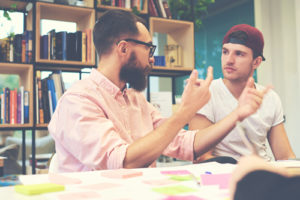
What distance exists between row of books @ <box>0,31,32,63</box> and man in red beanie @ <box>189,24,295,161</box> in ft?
4.71

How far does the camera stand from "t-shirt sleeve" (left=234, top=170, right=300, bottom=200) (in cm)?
39

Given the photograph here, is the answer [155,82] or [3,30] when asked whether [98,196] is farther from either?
[155,82]

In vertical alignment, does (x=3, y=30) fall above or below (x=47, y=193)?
above

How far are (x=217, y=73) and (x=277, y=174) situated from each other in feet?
13.6

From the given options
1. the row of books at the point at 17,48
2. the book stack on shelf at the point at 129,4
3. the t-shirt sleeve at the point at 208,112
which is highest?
the book stack on shelf at the point at 129,4

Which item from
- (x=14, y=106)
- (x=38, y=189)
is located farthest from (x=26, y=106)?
(x=38, y=189)

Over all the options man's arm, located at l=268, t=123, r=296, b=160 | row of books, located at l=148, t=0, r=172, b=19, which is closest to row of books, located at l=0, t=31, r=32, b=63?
row of books, located at l=148, t=0, r=172, b=19

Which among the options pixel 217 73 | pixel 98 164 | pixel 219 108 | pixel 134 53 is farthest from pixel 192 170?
pixel 217 73

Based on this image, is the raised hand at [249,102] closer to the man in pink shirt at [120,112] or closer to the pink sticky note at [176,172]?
the man in pink shirt at [120,112]

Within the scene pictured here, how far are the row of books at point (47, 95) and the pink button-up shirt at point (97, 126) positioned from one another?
3.76ft

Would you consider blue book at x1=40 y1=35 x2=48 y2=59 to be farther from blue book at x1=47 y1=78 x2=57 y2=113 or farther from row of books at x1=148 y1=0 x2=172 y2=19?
row of books at x1=148 y1=0 x2=172 y2=19

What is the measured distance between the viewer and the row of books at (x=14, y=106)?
2.42 metres

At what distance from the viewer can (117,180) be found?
2.55ft

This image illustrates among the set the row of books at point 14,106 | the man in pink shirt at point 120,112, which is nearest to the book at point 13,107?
the row of books at point 14,106
